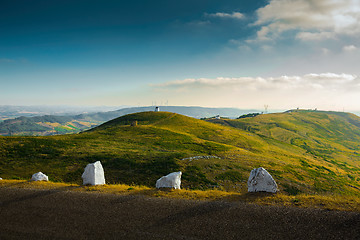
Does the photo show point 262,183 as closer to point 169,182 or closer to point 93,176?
point 169,182

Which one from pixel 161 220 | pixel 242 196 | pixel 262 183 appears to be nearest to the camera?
pixel 161 220

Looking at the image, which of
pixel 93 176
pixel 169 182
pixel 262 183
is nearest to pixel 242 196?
pixel 262 183

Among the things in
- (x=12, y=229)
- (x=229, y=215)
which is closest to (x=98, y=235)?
(x=12, y=229)

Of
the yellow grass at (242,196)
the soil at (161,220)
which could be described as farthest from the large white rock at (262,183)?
the soil at (161,220)

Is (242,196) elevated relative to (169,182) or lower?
lower

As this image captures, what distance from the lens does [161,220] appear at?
1455 centimetres

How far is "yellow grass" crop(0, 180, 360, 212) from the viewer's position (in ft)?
52.1

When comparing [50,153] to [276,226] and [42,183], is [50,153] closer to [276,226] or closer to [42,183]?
[42,183]

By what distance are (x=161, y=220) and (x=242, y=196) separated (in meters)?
8.78

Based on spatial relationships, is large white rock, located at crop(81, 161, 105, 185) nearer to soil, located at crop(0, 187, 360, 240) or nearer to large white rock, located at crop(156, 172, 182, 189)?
soil, located at crop(0, 187, 360, 240)

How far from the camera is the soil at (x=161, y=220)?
12828 millimetres

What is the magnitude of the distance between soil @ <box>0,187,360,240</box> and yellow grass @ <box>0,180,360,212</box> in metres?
1.24

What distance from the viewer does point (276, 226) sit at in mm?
13398

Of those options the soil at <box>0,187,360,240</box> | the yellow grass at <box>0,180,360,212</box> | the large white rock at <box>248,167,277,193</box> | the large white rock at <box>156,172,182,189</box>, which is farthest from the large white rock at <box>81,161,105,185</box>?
the large white rock at <box>248,167,277,193</box>
